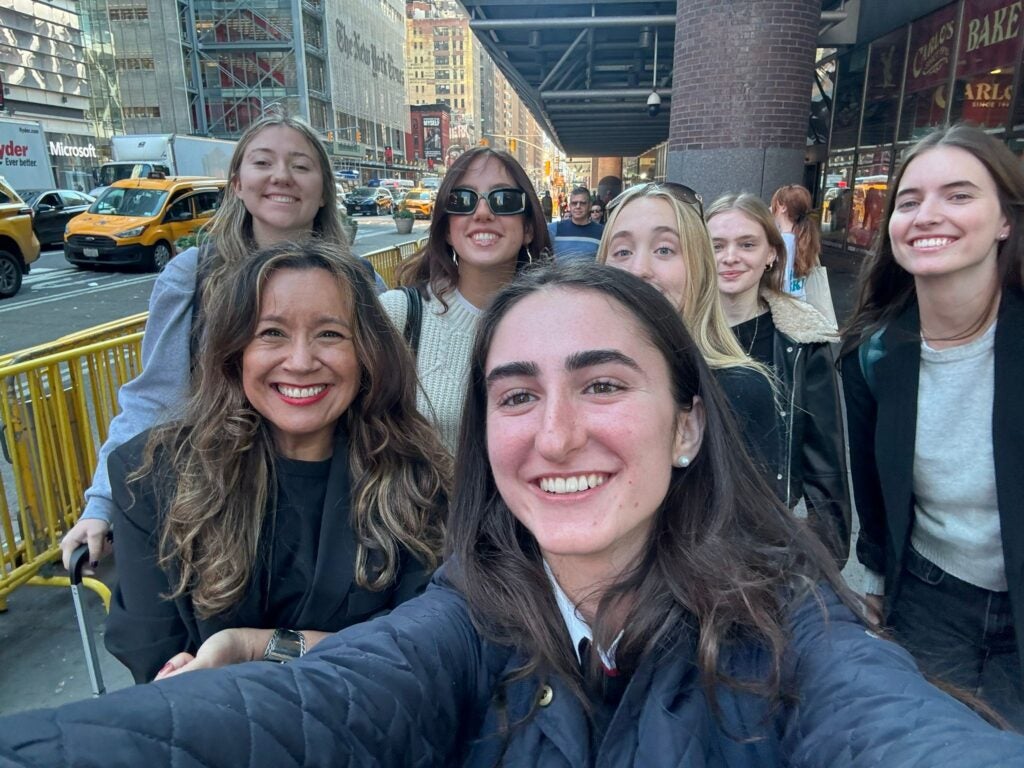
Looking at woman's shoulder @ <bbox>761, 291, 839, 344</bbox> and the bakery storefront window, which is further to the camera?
the bakery storefront window

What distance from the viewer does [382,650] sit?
130 centimetres

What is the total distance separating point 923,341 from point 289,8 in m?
67.7

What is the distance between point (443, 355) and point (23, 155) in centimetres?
2462

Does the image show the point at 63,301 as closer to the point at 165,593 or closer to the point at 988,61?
the point at 165,593

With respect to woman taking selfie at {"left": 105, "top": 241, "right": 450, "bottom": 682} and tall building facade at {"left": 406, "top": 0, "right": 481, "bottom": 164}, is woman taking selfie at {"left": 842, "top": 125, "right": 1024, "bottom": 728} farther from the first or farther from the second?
tall building facade at {"left": 406, "top": 0, "right": 481, "bottom": 164}

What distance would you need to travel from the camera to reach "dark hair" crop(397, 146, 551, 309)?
116 inches

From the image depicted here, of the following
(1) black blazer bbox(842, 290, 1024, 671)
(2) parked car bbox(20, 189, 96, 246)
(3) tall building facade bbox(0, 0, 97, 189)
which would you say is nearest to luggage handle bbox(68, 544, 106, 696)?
(1) black blazer bbox(842, 290, 1024, 671)

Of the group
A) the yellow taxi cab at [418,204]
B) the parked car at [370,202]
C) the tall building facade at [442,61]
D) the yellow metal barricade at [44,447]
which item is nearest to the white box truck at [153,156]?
the parked car at [370,202]

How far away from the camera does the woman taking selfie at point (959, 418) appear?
191cm

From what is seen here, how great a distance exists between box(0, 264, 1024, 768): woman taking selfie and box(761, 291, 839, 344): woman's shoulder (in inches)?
50.0

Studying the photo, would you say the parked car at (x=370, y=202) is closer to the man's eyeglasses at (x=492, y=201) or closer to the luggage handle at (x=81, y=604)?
the man's eyeglasses at (x=492, y=201)

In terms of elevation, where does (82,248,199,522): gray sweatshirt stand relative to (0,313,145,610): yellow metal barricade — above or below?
above

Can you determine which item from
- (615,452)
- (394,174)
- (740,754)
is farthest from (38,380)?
(394,174)

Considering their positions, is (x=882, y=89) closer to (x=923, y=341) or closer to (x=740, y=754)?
(x=923, y=341)
